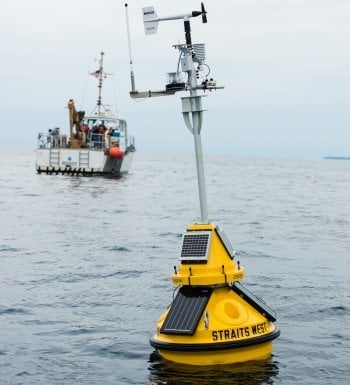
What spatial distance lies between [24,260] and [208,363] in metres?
11.4

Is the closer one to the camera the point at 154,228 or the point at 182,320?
the point at 182,320

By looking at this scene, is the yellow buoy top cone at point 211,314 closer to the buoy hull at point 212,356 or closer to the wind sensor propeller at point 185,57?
the buoy hull at point 212,356

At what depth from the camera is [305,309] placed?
15.2 m

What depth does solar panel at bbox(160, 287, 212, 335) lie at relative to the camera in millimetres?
10546

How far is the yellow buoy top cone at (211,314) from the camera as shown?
34.5ft

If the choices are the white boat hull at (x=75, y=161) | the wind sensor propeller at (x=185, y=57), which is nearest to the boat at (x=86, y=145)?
the white boat hull at (x=75, y=161)

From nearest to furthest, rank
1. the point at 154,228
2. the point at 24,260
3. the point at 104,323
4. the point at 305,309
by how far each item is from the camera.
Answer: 1. the point at 104,323
2. the point at 305,309
3. the point at 24,260
4. the point at 154,228

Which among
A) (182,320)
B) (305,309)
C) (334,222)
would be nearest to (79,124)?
(334,222)

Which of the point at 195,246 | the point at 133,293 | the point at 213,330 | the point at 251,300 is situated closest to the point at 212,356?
the point at 213,330

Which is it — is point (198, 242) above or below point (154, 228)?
above

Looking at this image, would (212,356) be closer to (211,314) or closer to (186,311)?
(211,314)

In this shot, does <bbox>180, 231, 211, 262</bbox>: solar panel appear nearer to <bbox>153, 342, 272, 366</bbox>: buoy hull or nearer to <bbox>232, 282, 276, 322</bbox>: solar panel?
<bbox>232, 282, 276, 322</bbox>: solar panel

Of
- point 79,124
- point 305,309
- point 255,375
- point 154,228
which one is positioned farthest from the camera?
point 79,124

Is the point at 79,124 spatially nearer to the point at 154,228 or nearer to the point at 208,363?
the point at 154,228
